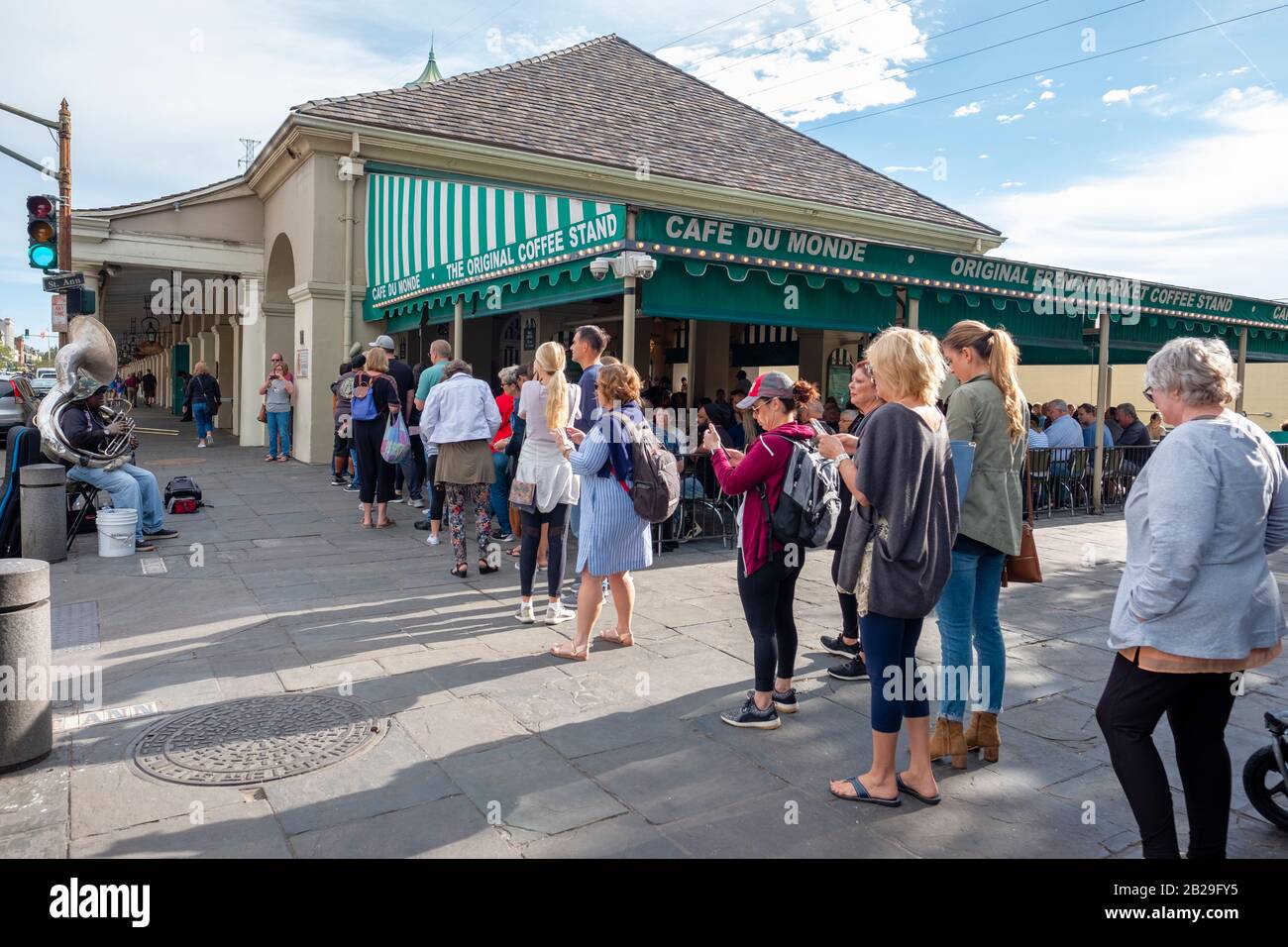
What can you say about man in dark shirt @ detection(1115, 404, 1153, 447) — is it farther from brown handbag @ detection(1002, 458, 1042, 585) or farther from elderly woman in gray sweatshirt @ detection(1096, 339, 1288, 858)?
elderly woman in gray sweatshirt @ detection(1096, 339, 1288, 858)

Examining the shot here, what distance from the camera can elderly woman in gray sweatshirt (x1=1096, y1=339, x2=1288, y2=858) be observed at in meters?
2.60

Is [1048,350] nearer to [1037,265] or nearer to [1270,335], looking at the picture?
[1270,335]

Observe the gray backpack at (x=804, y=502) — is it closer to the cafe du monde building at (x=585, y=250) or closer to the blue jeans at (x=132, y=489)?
the cafe du monde building at (x=585, y=250)

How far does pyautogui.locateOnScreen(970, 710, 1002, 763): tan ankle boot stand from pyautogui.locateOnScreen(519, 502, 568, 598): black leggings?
2.90 metres

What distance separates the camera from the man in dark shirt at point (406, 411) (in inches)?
404

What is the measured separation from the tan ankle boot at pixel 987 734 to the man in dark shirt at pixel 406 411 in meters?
6.98

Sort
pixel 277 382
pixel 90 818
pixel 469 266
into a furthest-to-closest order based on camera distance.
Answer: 1. pixel 277 382
2. pixel 469 266
3. pixel 90 818

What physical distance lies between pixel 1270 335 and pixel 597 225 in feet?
44.1

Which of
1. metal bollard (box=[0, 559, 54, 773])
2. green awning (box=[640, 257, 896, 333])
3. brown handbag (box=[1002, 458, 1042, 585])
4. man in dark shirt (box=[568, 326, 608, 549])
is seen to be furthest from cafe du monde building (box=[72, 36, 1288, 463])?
metal bollard (box=[0, 559, 54, 773])

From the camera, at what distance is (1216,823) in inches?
109

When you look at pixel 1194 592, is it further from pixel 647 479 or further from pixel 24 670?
pixel 24 670

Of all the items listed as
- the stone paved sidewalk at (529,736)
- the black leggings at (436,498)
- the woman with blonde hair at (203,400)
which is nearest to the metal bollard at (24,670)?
the stone paved sidewalk at (529,736)

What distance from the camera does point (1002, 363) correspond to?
→ 3.85m
